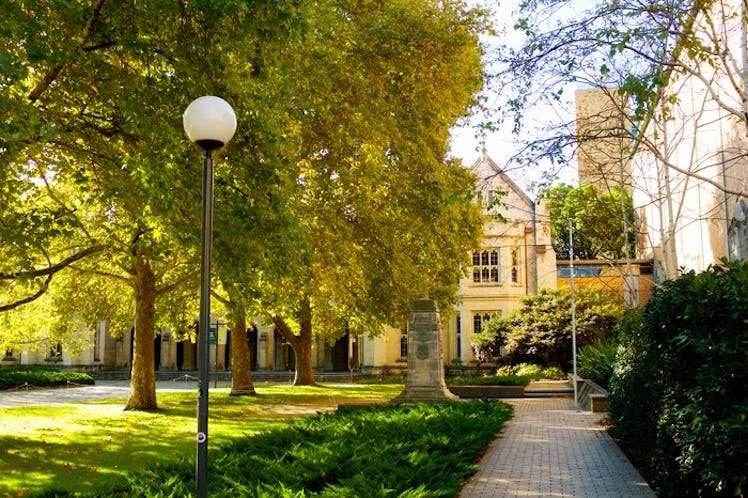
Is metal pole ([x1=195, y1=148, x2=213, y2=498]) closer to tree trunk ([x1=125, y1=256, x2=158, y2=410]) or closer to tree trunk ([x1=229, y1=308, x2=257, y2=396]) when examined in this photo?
tree trunk ([x1=125, y1=256, x2=158, y2=410])

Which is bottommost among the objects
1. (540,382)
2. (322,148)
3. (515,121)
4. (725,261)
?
(540,382)

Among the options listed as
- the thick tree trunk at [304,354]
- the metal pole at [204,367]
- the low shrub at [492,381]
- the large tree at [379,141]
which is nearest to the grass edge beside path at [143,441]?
the metal pole at [204,367]

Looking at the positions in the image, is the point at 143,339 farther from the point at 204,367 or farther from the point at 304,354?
the point at 204,367

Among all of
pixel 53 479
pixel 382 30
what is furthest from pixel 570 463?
pixel 382 30

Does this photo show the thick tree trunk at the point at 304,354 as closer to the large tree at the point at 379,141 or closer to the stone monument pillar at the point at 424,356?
the large tree at the point at 379,141

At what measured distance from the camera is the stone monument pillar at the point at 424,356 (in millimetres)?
18531

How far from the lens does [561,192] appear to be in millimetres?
21922

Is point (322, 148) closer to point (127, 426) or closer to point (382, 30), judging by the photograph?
point (382, 30)

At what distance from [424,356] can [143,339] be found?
8662 mm

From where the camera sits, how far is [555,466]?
10820mm

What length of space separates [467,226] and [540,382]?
11.9m

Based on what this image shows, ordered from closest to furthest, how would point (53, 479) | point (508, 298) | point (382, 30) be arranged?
point (53, 479) → point (382, 30) → point (508, 298)

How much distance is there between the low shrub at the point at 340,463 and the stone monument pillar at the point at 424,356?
5.51 m

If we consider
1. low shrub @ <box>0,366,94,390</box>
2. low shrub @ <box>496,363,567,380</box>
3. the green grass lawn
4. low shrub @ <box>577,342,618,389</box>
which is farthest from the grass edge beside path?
low shrub @ <box>0,366,94,390</box>
